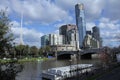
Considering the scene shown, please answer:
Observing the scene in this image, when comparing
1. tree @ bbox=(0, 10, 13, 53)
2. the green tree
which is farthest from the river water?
the green tree

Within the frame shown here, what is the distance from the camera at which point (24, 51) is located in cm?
14912

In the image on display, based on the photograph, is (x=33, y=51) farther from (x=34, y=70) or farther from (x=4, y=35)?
(x=4, y=35)

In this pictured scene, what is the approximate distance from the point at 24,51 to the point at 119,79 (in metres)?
122

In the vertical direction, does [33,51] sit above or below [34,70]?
above

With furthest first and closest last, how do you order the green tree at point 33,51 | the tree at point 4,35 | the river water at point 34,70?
1. the green tree at point 33,51
2. the river water at point 34,70
3. the tree at point 4,35

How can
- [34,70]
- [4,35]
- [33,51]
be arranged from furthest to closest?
[33,51] < [34,70] < [4,35]

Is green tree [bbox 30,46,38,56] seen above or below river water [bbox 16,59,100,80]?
above

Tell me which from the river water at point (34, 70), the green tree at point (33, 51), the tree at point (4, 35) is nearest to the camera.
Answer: the tree at point (4, 35)

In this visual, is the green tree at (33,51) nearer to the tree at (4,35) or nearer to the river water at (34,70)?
the river water at (34,70)

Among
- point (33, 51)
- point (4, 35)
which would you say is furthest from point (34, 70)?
point (33, 51)

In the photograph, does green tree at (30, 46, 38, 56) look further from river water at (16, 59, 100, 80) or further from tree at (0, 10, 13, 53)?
tree at (0, 10, 13, 53)

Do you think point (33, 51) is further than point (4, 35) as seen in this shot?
Yes

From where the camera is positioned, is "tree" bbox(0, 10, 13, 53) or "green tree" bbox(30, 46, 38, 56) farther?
"green tree" bbox(30, 46, 38, 56)

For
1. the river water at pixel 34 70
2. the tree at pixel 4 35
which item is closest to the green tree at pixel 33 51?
the river water at pixel 34 70
